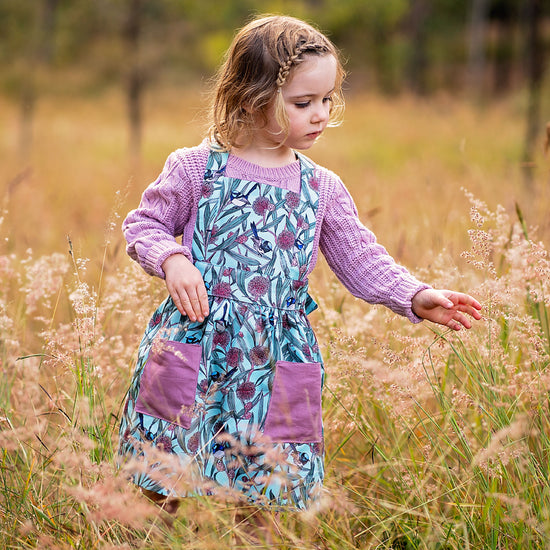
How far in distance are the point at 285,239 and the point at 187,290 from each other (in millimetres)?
323

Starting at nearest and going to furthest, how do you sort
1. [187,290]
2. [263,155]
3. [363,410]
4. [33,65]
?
[187,290] < [263,155] < [363,410] < [33,65]

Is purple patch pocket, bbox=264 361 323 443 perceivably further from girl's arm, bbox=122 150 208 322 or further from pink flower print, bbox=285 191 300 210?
pink flower print, bbox=285 191 300 210

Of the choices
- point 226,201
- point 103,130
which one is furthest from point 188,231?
point 103,130

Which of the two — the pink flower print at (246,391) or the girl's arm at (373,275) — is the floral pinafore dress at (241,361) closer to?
the pink flower print at (246,391)

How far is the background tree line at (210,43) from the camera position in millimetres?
10445

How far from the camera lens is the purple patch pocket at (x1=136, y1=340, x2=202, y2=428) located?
172 cm

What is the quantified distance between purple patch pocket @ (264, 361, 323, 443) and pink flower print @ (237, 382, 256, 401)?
6 cm

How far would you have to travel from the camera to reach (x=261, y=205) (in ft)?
6.01

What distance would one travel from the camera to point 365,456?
2123 millimetres

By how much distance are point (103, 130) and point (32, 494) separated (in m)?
14.6

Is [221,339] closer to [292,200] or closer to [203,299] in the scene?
[203,299]

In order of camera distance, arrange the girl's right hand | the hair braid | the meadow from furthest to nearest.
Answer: the hair braid → the girl's right hand → the meadow

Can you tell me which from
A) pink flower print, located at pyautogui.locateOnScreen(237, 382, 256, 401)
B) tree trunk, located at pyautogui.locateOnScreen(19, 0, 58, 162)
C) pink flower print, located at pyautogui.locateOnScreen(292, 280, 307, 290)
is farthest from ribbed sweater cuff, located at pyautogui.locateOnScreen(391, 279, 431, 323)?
tree trunk, located at pyautogui.locateOnScreen(19, 0, 58, 162)

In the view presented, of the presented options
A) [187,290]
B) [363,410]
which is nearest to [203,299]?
[187,290]
